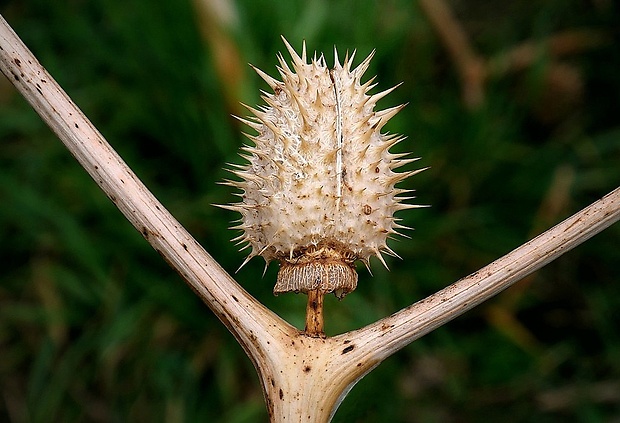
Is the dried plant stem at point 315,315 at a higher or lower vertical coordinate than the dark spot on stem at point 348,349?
higher

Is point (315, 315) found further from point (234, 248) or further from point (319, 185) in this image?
point (234, 248)

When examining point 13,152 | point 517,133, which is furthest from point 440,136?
point 13,152

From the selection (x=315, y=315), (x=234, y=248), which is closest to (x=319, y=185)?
(x=315, y=315)

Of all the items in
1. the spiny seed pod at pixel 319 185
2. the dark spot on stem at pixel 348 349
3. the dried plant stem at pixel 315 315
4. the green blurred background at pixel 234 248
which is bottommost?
the dark spot on stem at pixel 348 349

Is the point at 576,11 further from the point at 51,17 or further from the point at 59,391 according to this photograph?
the point at 59,391

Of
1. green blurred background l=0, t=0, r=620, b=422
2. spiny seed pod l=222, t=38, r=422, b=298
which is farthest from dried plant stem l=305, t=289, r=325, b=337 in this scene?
green blurred background l=0, t=0, r=620, b=422

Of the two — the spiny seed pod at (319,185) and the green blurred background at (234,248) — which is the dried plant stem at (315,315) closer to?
the spiny seed pod at (319,185)

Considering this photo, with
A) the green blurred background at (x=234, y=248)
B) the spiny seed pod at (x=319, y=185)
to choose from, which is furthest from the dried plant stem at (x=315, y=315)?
the green blurred background at (x=234, y=248)
